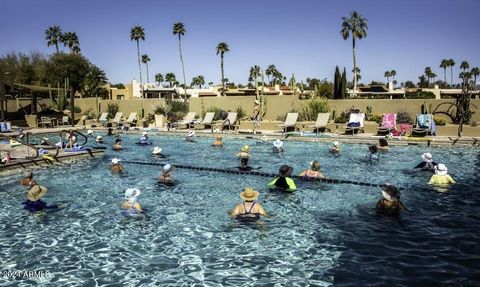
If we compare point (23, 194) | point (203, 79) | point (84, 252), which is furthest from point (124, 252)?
point (203, 79)

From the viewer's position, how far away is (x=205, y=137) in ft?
80.5

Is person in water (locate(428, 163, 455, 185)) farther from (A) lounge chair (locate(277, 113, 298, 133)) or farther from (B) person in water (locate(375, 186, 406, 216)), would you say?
(A) lounge chair (locate(277, 113, 298, 133))

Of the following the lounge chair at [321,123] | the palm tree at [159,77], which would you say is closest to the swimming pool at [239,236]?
the lounge chair at [321,123]

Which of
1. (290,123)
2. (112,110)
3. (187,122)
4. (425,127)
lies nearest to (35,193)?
(290,123)

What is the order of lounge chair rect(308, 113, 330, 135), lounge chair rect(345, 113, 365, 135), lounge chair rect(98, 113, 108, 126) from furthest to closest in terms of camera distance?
lounge chair rect(98, 113, 108, 126) → lounge chair rect(308, 113, 330, 135) → lounge chair rect(345, 113, 365, 135)

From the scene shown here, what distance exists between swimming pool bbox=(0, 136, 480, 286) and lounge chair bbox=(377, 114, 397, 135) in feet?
25.7

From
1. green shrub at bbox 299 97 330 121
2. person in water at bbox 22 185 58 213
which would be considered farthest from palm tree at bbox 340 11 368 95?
person in water at bbox 22 185 58 213

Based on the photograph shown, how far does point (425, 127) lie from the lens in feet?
67.2

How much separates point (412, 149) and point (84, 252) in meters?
15.2

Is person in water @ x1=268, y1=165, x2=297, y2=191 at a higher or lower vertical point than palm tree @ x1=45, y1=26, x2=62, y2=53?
lower

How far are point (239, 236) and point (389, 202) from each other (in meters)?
3.29

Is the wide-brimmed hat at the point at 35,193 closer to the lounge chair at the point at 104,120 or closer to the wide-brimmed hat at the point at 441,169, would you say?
the wide-brimmed hat at the point at 441,169

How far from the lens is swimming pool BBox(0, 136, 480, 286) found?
6.39 metres

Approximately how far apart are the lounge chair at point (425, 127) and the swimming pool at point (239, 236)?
22.1 ft
